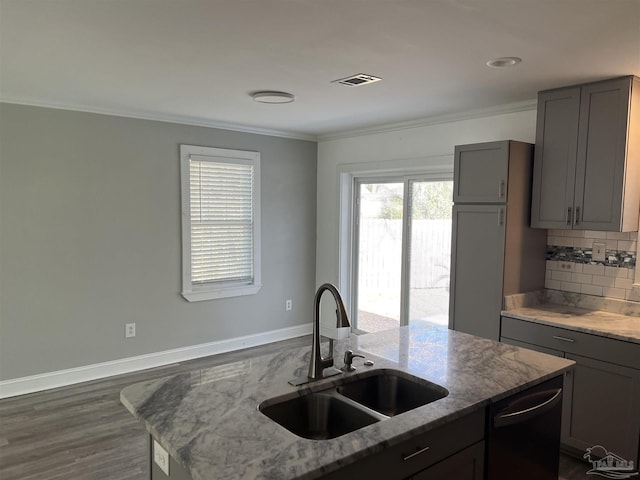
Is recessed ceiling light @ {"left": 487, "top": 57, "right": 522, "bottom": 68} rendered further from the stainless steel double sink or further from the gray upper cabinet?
the stainless steel double sink

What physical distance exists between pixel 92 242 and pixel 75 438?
5.57 ft

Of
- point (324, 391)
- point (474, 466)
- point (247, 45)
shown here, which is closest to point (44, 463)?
point (324, 391)

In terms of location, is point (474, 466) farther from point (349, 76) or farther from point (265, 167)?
point (265, 167)

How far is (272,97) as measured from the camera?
3.52 meters

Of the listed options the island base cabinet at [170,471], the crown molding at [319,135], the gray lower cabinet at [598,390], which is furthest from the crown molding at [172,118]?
the gray lower cabinet at [598,390]

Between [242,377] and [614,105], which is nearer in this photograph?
[242,377]

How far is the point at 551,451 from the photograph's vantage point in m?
2.09

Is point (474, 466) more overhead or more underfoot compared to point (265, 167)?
more underfoot

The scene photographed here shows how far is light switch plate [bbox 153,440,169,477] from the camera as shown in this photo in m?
1.51

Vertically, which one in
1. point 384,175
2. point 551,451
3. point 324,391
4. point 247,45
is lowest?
point 551,451

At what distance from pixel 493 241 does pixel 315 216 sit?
2802mm

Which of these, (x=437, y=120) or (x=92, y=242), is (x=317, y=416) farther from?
(x=437, y=120)

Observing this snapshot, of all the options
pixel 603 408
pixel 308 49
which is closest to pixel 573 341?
pixel 603 408

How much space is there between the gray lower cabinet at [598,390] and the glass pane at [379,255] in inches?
81.7
